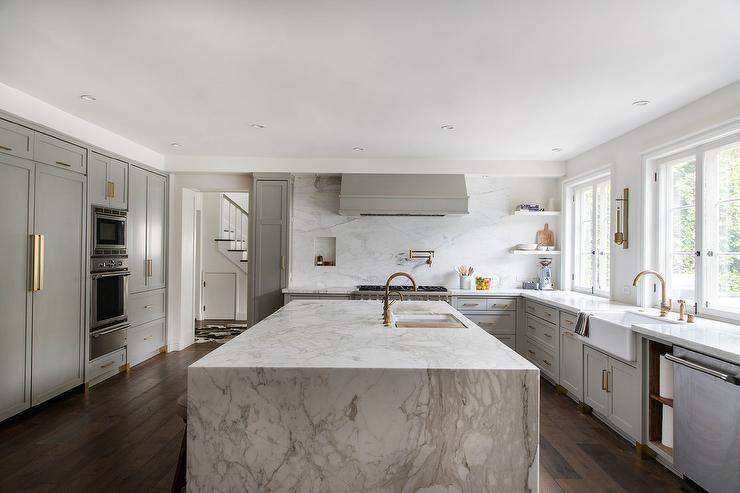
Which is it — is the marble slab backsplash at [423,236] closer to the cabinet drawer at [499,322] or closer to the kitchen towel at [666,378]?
the cabinet drawer at [499,322]

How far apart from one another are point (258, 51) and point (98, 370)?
341 centimetres

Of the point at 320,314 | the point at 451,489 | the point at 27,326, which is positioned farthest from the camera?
the point at 27,326

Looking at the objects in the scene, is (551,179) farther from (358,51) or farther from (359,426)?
(359,426)

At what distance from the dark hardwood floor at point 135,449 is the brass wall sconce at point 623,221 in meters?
1.57

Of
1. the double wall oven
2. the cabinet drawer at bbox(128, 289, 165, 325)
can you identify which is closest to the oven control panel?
the double wall oven

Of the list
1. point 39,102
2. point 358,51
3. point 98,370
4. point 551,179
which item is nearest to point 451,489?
point 358,51

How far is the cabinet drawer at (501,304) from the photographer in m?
4.71

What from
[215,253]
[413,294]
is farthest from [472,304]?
[215,253]

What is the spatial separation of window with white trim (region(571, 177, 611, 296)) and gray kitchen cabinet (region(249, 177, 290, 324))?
3.64 metres

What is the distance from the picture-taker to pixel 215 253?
728 centimetres

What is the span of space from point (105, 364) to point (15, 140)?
2.19m

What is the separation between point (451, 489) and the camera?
153 centimetres

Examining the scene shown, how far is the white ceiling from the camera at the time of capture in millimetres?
1926

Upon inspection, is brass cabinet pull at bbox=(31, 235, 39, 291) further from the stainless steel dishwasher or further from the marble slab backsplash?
the stainless steel dishwasher
